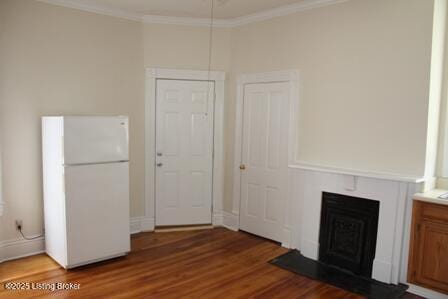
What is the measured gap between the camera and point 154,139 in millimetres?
4738

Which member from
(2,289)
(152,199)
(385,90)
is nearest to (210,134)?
(152,199)

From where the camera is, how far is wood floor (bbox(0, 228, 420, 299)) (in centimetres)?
314

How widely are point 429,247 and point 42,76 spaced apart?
4.23 m

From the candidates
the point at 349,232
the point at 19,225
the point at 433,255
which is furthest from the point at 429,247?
the point at 19,225

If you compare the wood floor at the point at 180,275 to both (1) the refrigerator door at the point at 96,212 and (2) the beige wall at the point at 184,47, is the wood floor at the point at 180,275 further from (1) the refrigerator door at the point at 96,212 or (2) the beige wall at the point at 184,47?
(2) the beige wall at the point at 184,47

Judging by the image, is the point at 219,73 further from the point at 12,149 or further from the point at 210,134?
the point at 12,149

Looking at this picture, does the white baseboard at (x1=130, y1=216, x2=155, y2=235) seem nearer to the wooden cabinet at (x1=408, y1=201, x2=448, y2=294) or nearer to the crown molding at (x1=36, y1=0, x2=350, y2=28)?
the crown molding at (x1=36, y1=0, x2=350, y2=28)

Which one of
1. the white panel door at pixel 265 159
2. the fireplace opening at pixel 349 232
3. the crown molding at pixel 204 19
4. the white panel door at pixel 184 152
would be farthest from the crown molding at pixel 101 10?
the fireplace opening at pixel 349 232

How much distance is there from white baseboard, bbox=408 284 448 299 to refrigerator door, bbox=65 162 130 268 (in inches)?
113

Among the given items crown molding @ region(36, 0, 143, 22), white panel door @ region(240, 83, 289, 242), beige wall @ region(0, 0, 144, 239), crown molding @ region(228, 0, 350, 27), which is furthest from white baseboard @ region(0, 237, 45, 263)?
crown molding @ region(228, 0, 350, 27)

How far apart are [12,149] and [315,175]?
3.28 meters

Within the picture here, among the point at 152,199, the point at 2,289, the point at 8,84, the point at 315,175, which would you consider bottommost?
the point at 2,289

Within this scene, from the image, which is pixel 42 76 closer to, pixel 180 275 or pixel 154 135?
pixel 154 135

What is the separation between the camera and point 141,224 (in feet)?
15.6
